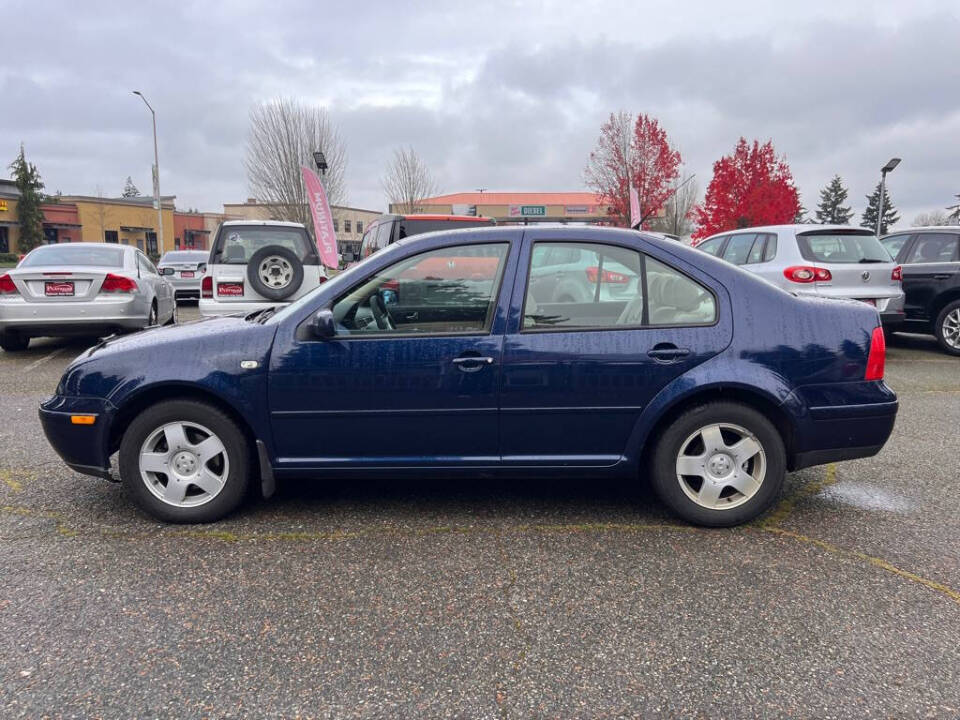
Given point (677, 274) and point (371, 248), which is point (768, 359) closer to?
point (677, 274)

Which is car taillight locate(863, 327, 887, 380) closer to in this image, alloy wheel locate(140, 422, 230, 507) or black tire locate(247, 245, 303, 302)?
alloy wheel locate(140, 422, 230, 507)

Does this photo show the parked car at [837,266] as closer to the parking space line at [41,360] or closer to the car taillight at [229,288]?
the car taillight at [229,288]

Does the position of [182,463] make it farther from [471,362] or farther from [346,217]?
[346,217]

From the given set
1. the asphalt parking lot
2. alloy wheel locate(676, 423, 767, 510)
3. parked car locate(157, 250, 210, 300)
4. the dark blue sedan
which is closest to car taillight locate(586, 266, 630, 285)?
the dark blue sedan

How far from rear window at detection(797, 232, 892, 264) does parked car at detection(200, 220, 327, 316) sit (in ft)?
19.7

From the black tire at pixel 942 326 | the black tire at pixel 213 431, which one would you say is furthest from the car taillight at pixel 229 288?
the black tire at pixel 942 326

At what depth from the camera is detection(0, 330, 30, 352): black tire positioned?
29.1 feet

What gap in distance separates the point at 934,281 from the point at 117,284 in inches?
419

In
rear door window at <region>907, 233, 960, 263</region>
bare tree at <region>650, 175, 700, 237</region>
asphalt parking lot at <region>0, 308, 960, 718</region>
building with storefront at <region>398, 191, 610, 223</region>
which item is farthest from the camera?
building with storefront at <region>398, 191, 610, 223</region>

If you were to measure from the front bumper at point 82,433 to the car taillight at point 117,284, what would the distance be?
5542 mm

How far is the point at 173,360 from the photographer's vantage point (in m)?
3.40

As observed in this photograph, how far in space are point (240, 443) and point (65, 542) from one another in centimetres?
95

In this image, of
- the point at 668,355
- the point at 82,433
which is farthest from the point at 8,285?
the point at 668,355

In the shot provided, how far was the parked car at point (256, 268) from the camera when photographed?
8.30 meters
